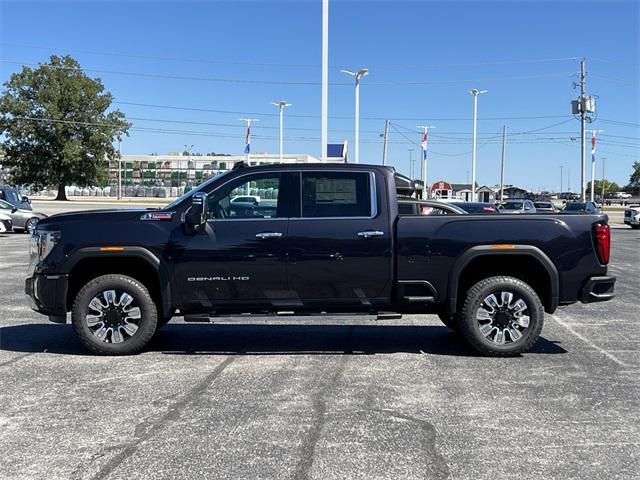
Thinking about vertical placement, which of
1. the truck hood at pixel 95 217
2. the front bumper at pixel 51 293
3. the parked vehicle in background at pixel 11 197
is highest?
the parked vehicle in background at pixel 11 197

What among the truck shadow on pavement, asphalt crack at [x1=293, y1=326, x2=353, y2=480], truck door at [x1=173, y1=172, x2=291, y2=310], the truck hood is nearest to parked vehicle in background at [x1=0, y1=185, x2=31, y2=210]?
the truck shadow on pavement

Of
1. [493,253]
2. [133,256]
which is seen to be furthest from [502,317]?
[133,256]

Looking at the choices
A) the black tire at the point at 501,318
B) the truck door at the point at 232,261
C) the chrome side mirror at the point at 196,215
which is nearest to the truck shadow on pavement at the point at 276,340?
the black tire at the point at 501,318

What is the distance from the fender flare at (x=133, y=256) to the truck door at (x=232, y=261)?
0.43ft

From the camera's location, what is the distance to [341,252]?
6.43 m

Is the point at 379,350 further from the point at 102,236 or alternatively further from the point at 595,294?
the point at 102,236

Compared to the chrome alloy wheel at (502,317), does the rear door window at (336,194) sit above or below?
above

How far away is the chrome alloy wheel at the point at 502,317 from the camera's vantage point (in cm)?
658

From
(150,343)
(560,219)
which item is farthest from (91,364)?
(560,219)

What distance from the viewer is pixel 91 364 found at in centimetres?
632

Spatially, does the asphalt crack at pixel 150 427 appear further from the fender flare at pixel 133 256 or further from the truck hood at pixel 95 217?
the truck hood at pixel 95 217

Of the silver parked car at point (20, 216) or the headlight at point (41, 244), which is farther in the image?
the silver parked car at point (20, 216)

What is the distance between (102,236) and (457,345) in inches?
161

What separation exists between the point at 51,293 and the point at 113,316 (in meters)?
0.66
